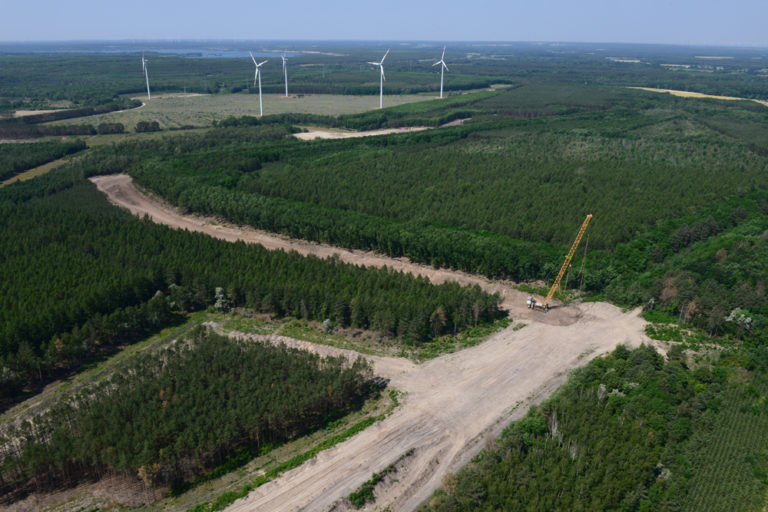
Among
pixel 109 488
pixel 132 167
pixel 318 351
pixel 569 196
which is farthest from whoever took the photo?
pixel 132 167

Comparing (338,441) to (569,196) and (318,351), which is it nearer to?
(318,351)

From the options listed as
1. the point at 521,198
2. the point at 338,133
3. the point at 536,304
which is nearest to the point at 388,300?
the point at 536,304

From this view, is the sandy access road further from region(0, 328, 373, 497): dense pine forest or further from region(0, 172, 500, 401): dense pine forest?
region(0, 172, 500, 401): dense pine forest

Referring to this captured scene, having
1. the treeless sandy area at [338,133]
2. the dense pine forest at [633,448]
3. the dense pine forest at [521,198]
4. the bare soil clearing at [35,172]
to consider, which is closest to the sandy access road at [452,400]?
the dense pine forest at [633,448]

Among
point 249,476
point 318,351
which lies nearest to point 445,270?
point 318,351

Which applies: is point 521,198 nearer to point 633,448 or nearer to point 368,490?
point 633,448

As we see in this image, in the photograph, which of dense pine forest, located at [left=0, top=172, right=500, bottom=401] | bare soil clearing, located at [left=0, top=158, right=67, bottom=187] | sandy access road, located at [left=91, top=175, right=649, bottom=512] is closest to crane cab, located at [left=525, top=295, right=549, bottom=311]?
sandy access road, located at [left=91, top=175, right=649, bottom=512]
